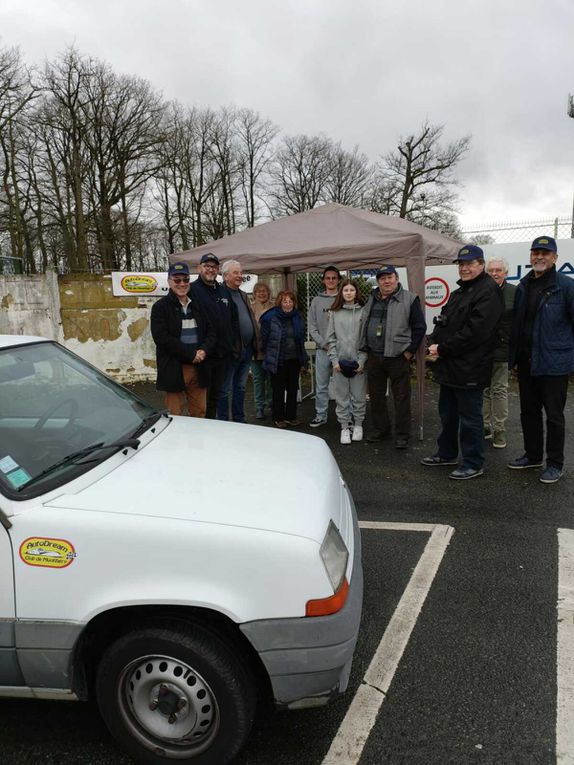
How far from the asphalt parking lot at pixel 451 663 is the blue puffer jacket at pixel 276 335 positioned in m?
2.64

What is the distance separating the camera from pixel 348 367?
6.00 meters

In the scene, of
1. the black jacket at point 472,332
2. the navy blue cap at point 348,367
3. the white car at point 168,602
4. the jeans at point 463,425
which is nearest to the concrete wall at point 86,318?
the navy blue cap at point 348,367

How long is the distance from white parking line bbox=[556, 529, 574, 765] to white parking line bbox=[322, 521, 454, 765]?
0.70m

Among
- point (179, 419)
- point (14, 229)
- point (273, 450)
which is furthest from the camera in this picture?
point (14, 229)

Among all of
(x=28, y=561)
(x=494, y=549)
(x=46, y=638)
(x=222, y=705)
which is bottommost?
(x=494, y=549)

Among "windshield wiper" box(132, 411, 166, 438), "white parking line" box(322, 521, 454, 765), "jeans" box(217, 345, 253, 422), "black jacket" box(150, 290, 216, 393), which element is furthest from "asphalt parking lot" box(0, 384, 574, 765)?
"jeans" box(217, 345, 253, 422)

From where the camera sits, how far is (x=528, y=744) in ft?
6.58

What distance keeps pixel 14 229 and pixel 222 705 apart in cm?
3127

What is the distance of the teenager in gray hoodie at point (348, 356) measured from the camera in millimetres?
6020

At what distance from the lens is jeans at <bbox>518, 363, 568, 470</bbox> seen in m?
4.52

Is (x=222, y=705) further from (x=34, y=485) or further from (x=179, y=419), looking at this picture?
(x=179, y=419)

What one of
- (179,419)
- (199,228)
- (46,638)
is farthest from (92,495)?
(199,228)

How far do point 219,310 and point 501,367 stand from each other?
3092 millimetres

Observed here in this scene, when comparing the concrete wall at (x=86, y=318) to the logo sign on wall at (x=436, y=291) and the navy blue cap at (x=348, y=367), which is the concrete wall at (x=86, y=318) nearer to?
the navy blue cap at (x=348, y=367)
